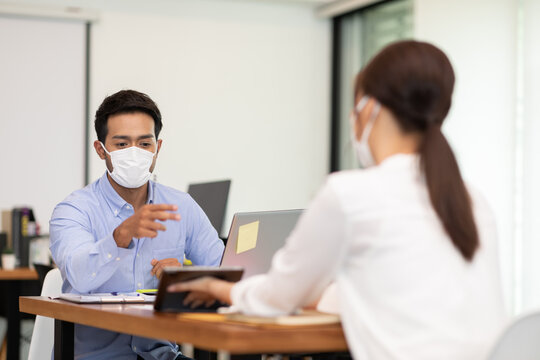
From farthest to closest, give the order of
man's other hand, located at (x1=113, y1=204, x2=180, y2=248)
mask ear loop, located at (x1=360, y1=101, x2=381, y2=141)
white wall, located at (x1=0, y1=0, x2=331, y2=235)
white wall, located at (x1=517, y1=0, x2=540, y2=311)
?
white wall, located at (x1=0, y1=0, x2=331, y2=235) < white wall, located at (x1=517, y1=0, x2=540, y2=311) < man's other hand, located at (x1=113, y1=204, x2=180, y2=248) < mask ear loop, located at (x1=360, y1=101, x2=381, y2=141)

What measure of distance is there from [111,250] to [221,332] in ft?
2.61

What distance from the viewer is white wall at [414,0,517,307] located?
16.9 ft

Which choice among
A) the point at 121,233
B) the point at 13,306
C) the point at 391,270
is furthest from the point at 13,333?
the point at 391,270

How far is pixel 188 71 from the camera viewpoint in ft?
21.4

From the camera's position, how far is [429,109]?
152 cm

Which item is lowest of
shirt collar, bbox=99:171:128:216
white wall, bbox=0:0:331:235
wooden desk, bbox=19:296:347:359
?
wooden desk, bbox=19:296:347:359

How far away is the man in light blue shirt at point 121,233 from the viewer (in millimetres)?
2186

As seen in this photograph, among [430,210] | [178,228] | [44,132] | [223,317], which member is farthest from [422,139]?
[44,132]

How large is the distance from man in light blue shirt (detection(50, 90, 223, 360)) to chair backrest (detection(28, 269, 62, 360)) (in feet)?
0.42

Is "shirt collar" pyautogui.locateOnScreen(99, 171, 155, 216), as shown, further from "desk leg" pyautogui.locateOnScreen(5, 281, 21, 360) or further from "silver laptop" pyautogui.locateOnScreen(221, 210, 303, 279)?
"desk leg" pyautogui.locateOnScreen(5, 281, 21, 360)

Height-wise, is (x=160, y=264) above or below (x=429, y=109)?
below

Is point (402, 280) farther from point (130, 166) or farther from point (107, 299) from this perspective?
point (130, 166)

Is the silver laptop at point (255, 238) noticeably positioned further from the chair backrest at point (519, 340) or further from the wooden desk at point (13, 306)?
the wooden desk at point (13, 306)

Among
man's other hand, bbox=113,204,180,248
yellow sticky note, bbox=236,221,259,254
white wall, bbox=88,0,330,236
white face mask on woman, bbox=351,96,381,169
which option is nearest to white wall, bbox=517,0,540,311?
white wall, bbox=88,0,330,236
